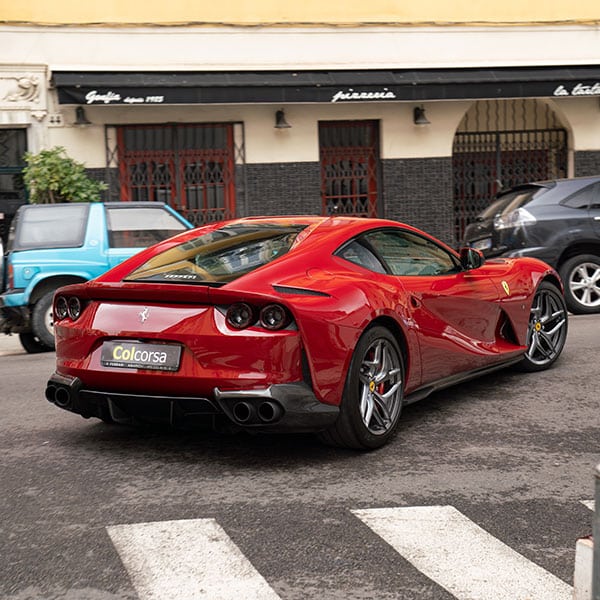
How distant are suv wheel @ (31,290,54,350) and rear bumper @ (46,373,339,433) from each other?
18.2ft

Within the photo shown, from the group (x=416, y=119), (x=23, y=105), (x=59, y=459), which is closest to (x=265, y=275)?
(x=59, y=459)

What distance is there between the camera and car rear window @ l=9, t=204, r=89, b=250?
11680 mm

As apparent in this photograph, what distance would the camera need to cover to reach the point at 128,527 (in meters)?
4.82

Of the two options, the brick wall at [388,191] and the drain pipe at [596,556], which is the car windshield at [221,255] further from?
the brick wall at [388,191]

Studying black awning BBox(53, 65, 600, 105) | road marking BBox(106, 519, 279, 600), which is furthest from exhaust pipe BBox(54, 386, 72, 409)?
black awning BBox(53, 65, 600, 105)

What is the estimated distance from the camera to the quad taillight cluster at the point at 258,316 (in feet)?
18.5

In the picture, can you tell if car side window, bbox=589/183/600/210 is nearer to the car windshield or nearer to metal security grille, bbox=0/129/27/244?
the car windshield

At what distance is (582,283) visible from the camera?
43.4 ft

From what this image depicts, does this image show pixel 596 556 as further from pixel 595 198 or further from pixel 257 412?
pixel 595 198

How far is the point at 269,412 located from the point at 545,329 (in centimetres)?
370

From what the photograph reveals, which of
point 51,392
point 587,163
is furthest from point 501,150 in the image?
point 51,392

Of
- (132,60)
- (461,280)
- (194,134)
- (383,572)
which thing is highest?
(132,60)

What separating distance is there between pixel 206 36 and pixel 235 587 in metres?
16.4

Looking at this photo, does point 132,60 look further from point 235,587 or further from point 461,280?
point 235,587
